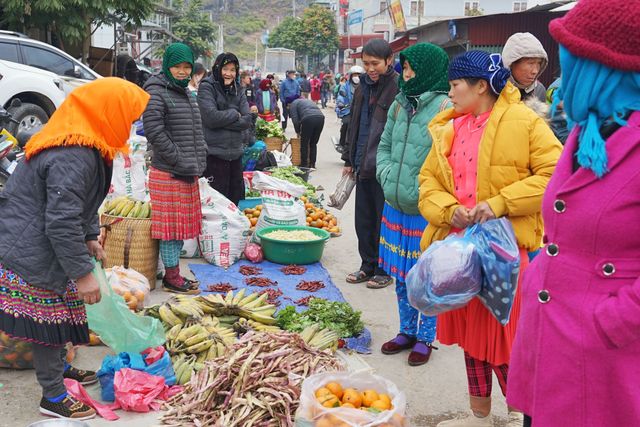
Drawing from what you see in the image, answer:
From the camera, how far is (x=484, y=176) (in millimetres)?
3408

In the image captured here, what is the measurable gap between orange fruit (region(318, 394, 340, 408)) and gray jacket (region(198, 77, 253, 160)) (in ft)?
14.3

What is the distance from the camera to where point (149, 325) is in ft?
14.1

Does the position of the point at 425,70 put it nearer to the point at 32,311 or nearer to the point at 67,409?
the point at 32,311

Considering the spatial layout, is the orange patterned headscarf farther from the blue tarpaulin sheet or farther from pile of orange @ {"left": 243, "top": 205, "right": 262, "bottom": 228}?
pile of orange @ {"left": 243, "top": 205, "right": 262, "bottom": 228}

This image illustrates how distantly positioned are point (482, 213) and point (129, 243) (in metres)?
3.57

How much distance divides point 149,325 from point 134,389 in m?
0.44

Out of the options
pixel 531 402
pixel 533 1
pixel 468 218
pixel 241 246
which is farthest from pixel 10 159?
pixel 533 1

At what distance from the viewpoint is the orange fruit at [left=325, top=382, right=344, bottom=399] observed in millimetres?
3225

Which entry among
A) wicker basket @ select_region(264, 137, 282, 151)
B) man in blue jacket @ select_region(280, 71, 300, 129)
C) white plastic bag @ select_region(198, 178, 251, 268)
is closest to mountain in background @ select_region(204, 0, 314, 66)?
man in blue jacket @ select_region(280, 71, 300, 129)

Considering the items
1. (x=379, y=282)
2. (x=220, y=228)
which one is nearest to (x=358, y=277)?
(x=379, y=282)

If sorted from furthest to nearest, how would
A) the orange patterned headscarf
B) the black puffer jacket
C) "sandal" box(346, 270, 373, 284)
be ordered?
1. "sandal" box(346, 270, 373, 284)
2. the black puffer jacket
3. the orange patterned headscarf

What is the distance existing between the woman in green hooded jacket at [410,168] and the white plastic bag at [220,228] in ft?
7.79

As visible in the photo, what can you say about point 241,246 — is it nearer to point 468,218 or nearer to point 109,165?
point 109,165

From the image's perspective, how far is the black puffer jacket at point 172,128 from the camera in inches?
222
